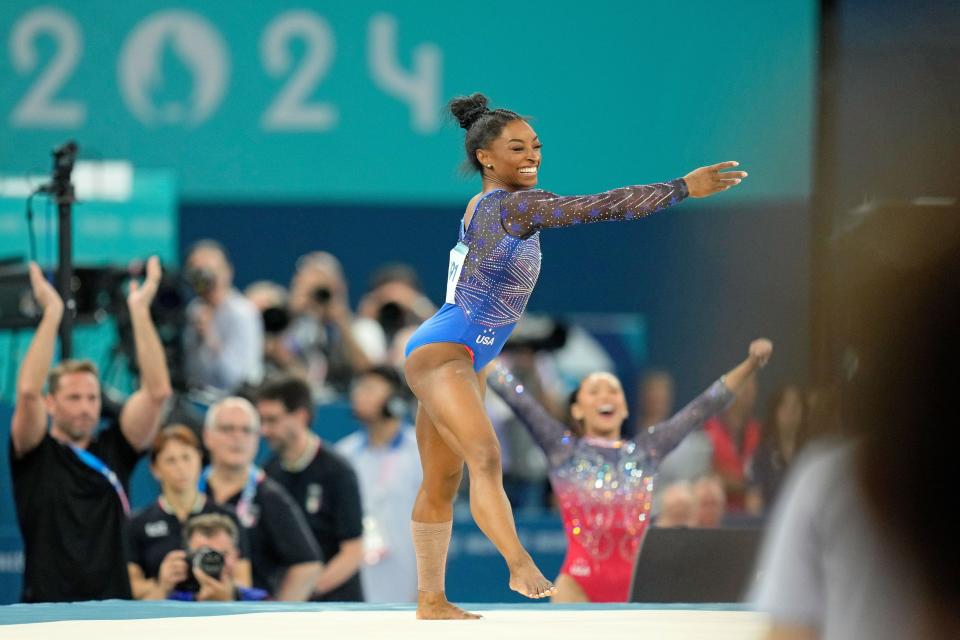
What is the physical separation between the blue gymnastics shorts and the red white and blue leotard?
1.18 m

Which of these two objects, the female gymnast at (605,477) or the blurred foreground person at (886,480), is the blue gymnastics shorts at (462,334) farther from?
the blurred foreground person at (886,480)

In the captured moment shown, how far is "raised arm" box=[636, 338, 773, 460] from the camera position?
477 centimetres

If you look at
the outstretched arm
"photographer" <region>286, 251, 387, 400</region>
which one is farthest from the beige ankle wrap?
"photographer" <region>286, 251, 387, 400</region>

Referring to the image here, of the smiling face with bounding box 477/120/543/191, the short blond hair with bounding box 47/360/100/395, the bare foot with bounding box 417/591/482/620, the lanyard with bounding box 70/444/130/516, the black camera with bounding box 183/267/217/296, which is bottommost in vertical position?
the bare foot with bounding box 417/591/482/620

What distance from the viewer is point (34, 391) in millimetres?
4934

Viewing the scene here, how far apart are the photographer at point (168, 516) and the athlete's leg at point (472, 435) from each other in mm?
1728

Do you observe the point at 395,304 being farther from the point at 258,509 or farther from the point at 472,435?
the point at 472,435

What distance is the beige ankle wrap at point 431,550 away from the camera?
377 cm

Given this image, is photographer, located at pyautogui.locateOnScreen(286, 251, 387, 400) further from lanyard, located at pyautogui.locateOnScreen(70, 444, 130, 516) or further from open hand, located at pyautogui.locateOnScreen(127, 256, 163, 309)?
lanyard, located at pyautogui.locateOnScreen(70, 444, 130, 516)

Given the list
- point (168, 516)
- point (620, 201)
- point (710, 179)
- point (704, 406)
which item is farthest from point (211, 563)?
point (710, 179)

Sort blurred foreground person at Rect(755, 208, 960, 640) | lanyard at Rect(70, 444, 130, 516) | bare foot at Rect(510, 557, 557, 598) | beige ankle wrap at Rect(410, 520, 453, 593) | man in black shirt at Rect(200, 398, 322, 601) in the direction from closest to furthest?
1. blurred foreground person at Rect(755, 208, 960, 640)
2. bare foot at Rect(510, 557, 557, 598)
3. beige ankle wrap at Rect(410, 520, 453, 593)
4. lanyard at Rect(70, 444, 130, 516)
5. man in black shirt at Rect(200, 398, 322, 601)

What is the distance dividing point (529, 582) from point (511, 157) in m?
1.08

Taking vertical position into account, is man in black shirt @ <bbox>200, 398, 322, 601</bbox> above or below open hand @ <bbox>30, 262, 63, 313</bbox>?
below

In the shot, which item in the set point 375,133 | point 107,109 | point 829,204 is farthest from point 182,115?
point 829,204
